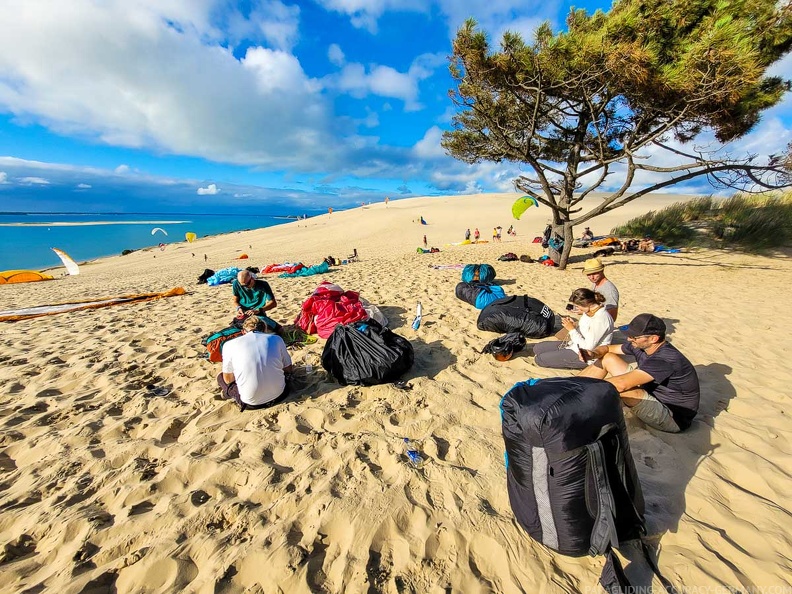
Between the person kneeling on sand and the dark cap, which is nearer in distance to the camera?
the dark cap

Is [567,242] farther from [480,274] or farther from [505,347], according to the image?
[505,347]

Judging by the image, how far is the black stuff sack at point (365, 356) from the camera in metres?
3.65

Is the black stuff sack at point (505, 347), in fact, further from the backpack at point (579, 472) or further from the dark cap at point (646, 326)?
the backpack at point (579, 472)

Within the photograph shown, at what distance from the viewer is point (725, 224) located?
487 inches

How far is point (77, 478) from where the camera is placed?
2434 millimetres

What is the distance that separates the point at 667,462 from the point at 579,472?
1.41 metres

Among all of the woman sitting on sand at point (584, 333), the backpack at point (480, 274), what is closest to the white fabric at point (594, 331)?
the woman sitting on sand at point (584, 333)

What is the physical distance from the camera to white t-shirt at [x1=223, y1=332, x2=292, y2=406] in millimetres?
3137

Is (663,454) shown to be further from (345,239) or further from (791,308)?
(345,239)

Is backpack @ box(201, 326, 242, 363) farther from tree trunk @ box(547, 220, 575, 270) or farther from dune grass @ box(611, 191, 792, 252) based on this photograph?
dune grass @ box(611, 191, 792, 252)

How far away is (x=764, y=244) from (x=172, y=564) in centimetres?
1697

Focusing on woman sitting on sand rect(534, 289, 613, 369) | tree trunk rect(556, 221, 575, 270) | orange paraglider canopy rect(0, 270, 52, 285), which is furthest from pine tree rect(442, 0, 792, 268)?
orange paraglider canopy rect(0, 270, 52, 285)

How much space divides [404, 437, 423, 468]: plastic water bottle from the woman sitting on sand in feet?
6.98

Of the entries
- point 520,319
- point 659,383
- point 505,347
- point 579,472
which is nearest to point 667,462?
point 659,383
